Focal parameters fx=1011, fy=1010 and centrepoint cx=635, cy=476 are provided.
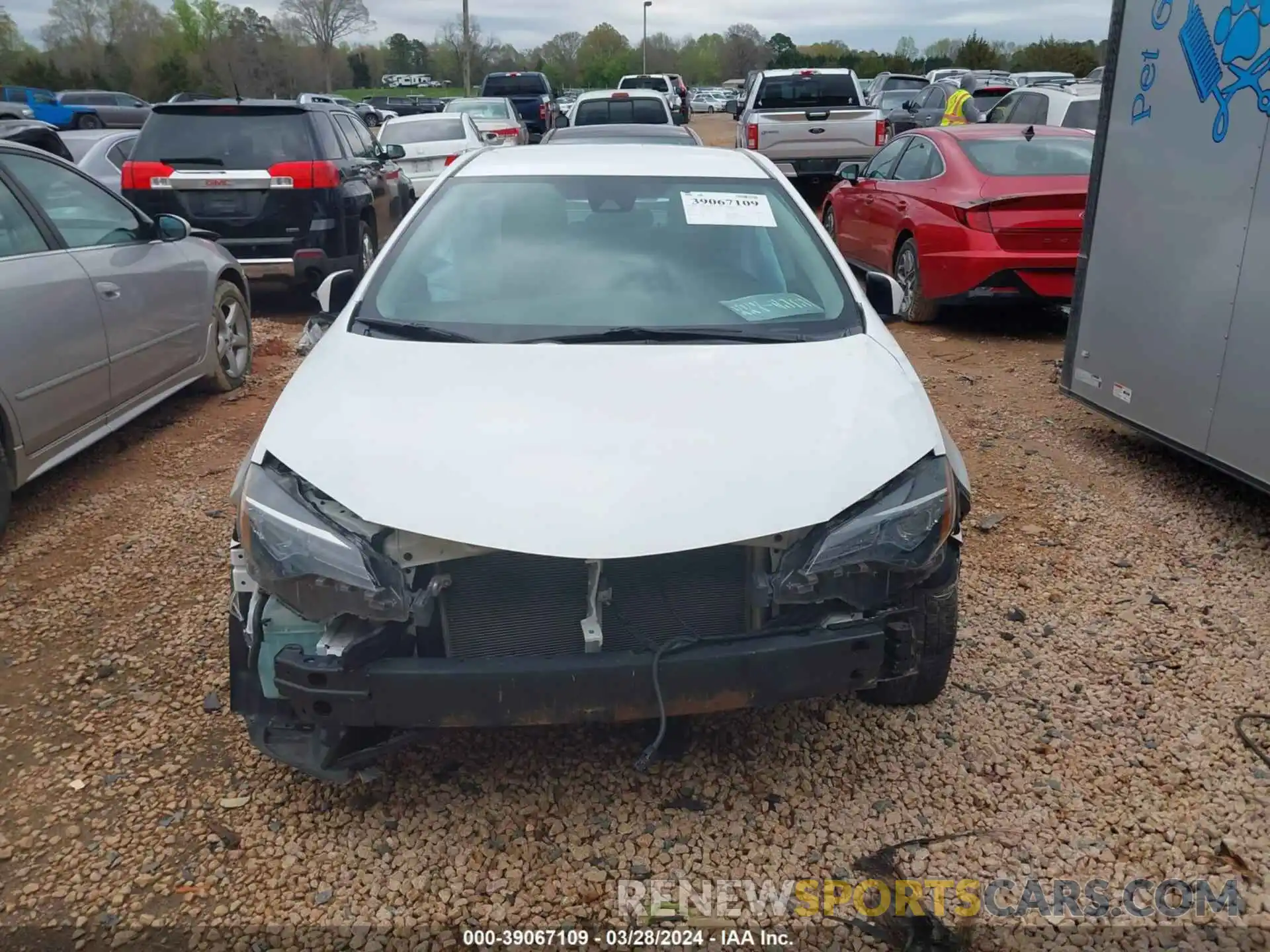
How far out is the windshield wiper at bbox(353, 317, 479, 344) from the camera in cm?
325

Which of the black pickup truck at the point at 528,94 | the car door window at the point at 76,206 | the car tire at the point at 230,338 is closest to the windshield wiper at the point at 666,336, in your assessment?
the car door window at the point at 76,206

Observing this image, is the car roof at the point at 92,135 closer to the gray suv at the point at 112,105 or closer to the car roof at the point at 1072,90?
the car roof at the point at 1072,90

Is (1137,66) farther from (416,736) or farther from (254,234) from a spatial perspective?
(254,234)

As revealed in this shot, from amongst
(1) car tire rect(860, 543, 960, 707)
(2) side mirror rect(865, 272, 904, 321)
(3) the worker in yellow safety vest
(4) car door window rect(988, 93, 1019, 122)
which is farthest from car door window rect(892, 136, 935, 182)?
(3) the worker in yellow safety vest

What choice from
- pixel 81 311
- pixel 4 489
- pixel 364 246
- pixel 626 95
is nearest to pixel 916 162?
pixel 364 246

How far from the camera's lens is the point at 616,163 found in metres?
4.13

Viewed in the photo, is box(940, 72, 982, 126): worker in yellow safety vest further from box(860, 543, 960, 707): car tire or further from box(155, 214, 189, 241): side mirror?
box(860, 543, 960, 707): car tire

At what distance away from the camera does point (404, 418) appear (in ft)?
9.07

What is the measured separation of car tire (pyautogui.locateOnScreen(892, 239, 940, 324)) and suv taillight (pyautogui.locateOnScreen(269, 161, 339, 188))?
4.99m

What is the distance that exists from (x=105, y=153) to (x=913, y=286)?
7.96 m

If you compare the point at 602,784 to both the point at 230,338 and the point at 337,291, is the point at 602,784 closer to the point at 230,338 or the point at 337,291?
the point at 337,291

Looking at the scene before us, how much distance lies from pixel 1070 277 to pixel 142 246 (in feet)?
21.0

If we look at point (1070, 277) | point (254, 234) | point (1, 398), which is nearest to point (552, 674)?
point (1, 398)

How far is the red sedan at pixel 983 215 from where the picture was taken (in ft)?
25.0
